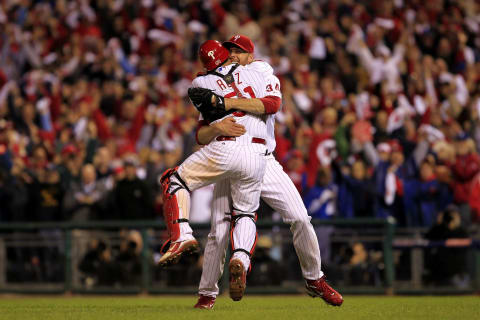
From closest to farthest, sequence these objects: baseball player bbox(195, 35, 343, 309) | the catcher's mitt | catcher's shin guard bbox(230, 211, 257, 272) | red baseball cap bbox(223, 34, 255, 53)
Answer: the catcher's mitt → catcher's shin guard bbox(230, 211, 257, 272) → baseball player bbox(195, 35, 343, 309) → red baseball cap bbox(223, 34, 255, 53)

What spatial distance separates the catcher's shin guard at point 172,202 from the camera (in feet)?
25.9

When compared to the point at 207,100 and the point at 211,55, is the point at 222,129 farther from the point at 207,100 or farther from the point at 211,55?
the point at 211,55

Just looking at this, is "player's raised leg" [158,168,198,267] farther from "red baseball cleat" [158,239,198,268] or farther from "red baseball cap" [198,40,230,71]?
"red baseball cap" [198,40,230,71]

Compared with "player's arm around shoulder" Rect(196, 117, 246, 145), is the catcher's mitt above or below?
above

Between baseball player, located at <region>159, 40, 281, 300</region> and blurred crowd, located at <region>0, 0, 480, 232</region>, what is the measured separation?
5.52 meters

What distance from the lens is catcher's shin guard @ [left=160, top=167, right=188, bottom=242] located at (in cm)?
790

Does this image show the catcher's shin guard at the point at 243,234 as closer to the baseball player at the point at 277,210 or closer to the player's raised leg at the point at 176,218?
the baseball player at the point at 277,210

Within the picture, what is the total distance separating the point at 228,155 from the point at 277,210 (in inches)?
30.0

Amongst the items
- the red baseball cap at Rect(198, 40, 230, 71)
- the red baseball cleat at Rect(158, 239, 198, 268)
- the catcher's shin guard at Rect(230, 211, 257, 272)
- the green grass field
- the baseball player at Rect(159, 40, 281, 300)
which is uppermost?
the red baseball cap at Rect(198, 40, 230, 71)

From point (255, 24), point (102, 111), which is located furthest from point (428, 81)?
point (102, 111)

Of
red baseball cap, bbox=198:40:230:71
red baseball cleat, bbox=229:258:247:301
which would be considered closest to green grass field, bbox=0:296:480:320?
red baseball cleat, bbox=229:258:247:301

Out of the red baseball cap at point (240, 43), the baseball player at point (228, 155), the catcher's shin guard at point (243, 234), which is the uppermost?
the red baseball cap at point (240, 43)

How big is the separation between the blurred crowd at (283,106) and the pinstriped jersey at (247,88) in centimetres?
548

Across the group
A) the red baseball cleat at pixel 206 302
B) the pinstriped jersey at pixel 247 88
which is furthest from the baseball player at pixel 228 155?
the red baseball cleat at pixel 206 302
